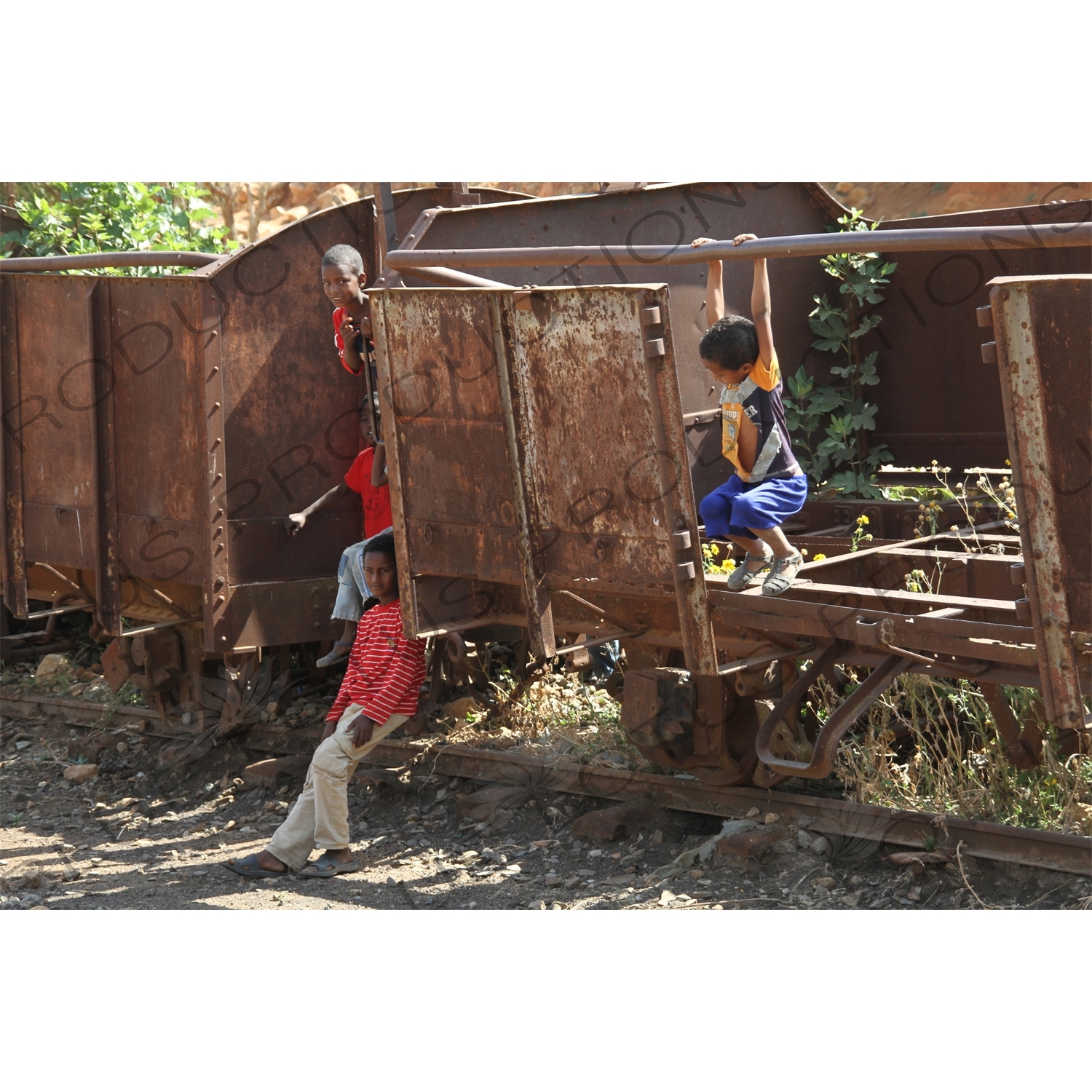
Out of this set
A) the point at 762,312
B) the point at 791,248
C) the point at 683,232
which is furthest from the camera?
the point at 683,232

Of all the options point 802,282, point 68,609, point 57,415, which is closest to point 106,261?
point 57,415

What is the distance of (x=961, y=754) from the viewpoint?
5488 mm

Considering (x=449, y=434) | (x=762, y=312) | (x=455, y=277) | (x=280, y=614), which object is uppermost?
(x=455, y=277)

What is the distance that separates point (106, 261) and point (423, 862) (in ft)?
11.3

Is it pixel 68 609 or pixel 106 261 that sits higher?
pixel 106 261

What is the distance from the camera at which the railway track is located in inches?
186

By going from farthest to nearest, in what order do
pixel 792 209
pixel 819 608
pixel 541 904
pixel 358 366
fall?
pixel 792 209, pixel 358 366, pixel 541 904, pixel 819 608

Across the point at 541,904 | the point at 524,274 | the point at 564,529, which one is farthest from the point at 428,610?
the point at 524,274

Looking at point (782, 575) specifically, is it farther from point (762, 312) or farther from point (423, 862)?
point (423, 862)

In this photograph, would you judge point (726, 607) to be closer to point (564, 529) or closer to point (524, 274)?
point (564, 529)

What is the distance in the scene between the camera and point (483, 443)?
194 inches

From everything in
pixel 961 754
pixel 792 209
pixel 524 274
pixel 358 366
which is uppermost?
pixel 792 209

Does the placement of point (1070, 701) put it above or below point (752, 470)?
below

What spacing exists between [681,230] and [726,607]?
10.1ft
